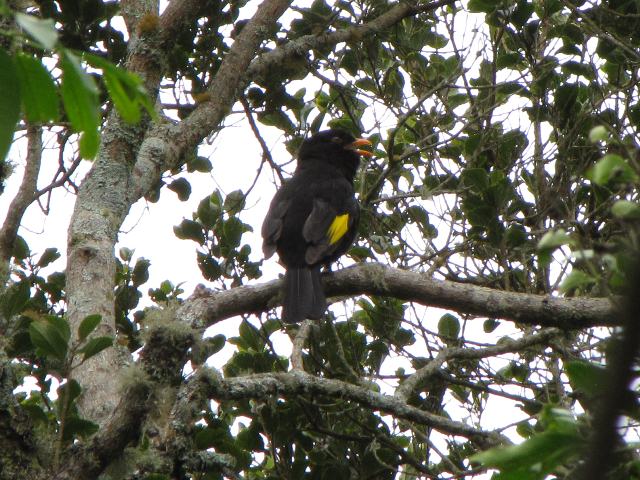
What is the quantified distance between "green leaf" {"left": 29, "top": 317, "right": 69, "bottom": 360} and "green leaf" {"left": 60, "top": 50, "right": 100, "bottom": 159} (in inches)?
57.1

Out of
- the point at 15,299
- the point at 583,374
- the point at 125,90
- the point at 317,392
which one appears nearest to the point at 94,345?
the point at 15,299

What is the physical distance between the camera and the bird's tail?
14.3 feet

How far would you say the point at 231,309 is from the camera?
11.4 feet

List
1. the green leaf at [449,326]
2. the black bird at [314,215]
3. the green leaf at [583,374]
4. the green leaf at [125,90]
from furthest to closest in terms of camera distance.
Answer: the green leaf at [449,326], the black bird at [314,215], the green leaf at [583,374], the green leaf at [125,90]

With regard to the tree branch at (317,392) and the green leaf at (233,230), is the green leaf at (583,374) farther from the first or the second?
the green leaf at (233,230)

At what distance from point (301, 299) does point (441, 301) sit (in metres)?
1.10

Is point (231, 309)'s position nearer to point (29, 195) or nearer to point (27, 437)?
point (27, 437)

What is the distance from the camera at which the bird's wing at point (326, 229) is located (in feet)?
18.0

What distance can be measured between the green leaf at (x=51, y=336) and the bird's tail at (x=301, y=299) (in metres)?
1.60

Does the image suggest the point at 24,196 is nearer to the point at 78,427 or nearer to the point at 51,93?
the point at 78,427

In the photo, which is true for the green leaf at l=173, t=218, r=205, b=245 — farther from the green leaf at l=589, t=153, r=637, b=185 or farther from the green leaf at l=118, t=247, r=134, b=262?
the green leaf at l=589, t=153, r=637, b=185

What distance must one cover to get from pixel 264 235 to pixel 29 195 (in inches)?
68.1

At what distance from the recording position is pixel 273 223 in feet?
→ 19.5

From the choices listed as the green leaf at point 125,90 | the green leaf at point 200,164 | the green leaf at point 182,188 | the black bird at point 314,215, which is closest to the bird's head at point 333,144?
the black bird at point 314,215
